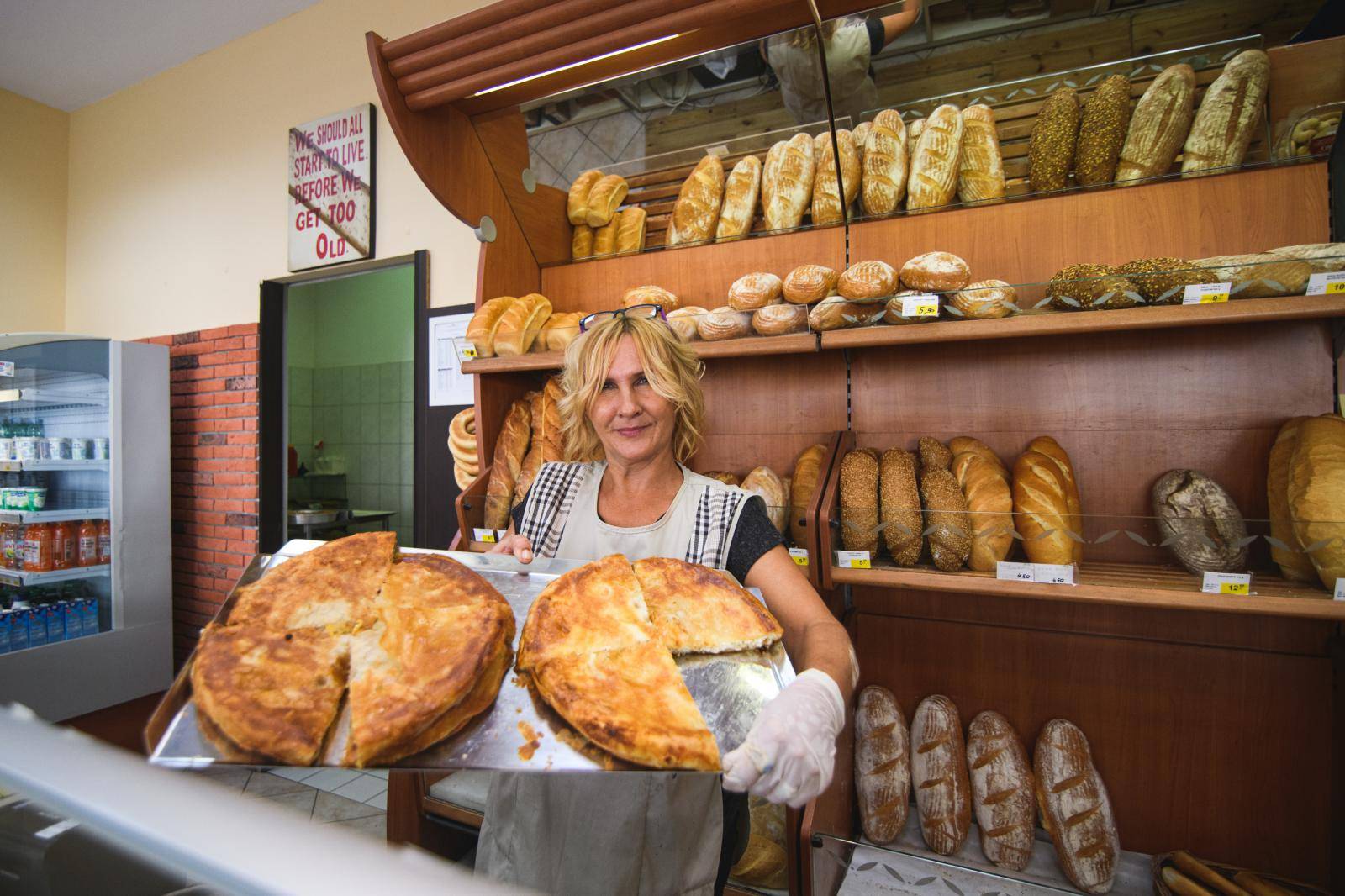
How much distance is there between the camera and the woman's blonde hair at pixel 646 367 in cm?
143

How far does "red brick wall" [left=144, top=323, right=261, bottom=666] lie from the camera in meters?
3.84

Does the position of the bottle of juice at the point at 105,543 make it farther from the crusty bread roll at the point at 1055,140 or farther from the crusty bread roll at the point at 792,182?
the crusty bread roll at the point at 1055,140

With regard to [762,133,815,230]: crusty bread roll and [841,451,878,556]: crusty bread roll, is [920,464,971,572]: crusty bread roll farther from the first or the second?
[762,133,815,230]: crusty bread roll

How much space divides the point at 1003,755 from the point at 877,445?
993 mm

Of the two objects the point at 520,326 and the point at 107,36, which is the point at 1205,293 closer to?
the point at 520,326

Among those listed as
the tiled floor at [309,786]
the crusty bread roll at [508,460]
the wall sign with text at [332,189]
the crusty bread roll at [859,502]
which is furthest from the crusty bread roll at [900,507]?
the wall sign with text at [332,189]

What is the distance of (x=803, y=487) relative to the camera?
1.85 meters

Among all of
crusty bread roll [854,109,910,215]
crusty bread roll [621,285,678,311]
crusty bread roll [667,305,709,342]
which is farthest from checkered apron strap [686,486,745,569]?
crusty bread roll [854,109,910,215]

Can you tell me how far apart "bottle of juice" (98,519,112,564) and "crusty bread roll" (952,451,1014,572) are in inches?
181

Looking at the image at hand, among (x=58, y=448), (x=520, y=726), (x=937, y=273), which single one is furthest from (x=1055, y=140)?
(x=58, y=448)

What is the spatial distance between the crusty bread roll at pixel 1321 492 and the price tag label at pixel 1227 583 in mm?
130

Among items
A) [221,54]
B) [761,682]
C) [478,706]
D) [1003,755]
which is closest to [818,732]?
[761,682]

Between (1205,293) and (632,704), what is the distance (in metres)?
1.62

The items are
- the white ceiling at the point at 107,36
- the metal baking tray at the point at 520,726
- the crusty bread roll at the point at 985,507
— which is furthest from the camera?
the white ceiling at the point at 107,36
